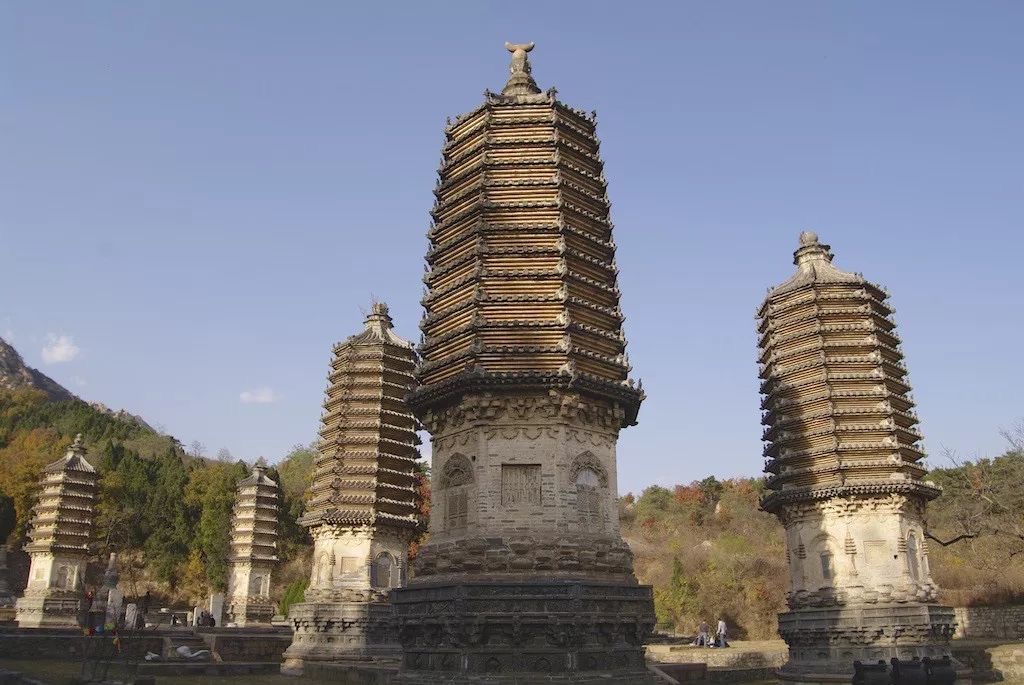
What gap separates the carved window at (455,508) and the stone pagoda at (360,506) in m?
→ 13.7

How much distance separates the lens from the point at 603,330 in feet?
76.5

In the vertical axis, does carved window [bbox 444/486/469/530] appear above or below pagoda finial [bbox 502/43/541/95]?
below

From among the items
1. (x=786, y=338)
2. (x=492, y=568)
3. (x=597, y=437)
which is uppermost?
(x=786, y=338)

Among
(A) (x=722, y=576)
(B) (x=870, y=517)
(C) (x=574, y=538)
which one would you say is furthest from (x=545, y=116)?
(A) (x=722, y=576)

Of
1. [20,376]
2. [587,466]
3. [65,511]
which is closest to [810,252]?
[587,466]

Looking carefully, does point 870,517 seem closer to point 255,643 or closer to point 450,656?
point 450,656

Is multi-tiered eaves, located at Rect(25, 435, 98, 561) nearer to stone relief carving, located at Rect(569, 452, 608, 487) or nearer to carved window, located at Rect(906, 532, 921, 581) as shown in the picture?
stone relief carving, located at Rect(569, 452, 608, 487)

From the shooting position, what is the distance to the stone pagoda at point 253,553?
46688mm

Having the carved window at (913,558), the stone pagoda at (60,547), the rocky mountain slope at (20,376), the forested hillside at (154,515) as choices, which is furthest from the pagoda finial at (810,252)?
the rocky mountain slope at (20,376)

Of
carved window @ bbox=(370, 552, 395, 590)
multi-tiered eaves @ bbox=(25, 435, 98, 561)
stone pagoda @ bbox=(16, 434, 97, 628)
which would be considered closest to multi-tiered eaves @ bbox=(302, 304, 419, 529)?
carved window @ bbox=(370, 552, 395, 590)

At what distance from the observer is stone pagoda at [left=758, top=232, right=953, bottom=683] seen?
2931 centimetres

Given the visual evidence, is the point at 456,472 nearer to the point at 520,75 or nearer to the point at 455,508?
the point at 455,508

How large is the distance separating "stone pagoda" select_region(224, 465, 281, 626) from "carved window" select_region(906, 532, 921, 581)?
33.7 meters

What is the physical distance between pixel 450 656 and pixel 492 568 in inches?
91.2
